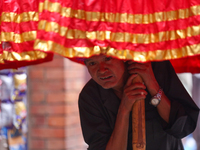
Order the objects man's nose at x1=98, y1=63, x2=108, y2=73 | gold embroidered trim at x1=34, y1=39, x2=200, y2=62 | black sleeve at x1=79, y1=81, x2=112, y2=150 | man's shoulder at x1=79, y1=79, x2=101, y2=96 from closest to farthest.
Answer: gold embroidered trim at x1=34, y1=39, x2=200, y2=62 → man's nose at x1=98, y1=63, x2=108, y2=73 → black sleeve at x1=79, y1=81, x2=112, y2=150 → man's shoulder at x1=79, y1=79, x2=101, y2=96

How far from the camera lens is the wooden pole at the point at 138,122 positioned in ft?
4.51

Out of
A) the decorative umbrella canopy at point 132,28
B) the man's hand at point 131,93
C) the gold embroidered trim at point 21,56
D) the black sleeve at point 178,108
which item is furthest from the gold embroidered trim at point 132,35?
the black sleeve at point 178,108

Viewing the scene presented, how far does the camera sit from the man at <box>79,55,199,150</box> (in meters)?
1.38

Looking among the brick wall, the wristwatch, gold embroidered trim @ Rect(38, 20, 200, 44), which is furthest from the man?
the brick wall

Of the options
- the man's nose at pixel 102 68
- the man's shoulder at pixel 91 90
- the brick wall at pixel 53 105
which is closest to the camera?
the man's nose at pixel 102 68

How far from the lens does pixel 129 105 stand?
138 cm

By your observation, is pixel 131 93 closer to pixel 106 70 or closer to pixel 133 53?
pixel 106 70

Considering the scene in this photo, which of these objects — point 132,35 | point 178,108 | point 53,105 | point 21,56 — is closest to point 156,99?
point 178,108

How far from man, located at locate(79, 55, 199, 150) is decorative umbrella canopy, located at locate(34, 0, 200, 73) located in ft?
0.73

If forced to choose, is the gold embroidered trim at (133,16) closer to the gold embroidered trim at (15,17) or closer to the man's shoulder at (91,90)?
the gold embroidered trim at (15,17)

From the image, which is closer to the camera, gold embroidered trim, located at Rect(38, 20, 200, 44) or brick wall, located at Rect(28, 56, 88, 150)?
gold embroidered trim, located at Rect(38, 20, 200, 44)

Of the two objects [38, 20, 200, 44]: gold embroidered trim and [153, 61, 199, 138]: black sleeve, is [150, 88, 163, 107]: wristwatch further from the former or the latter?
[38, 20, 200, 44]: gold embroidered trim

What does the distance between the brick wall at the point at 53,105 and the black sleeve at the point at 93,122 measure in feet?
4.34

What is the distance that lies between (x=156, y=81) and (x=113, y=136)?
305 millimetres
